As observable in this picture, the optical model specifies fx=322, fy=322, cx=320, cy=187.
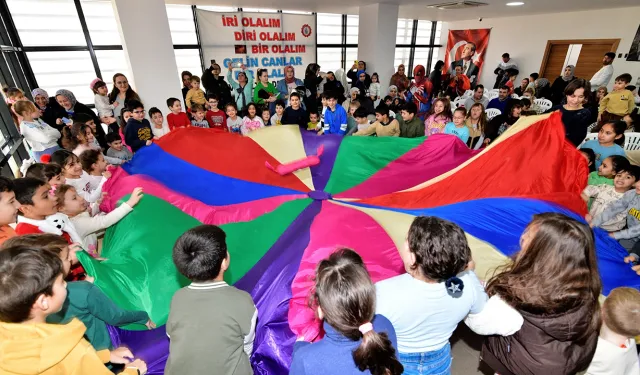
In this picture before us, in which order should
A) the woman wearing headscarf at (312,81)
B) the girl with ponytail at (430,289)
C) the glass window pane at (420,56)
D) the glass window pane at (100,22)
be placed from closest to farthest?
the girl with ponytail at (430,289), the glass window pane at (100,22), the woman wearing headscarf at (312,81), the glass window pane at (420,56)

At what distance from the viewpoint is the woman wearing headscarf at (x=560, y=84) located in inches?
266

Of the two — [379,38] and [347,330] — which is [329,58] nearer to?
[379,38]

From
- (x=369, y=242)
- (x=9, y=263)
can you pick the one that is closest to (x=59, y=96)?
(x=9, y=263)

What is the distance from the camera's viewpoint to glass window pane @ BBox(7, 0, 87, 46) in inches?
186

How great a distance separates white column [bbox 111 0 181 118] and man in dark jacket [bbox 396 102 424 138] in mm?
3483

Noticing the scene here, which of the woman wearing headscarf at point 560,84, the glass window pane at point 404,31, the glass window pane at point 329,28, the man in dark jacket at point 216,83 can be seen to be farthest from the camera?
the glass window pane at point 404,31

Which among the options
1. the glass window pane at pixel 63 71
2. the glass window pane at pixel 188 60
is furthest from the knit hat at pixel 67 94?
the glass window pane at pixel 188 60

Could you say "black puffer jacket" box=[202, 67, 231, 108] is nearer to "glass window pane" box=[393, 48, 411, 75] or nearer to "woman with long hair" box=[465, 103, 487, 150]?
"woman with long hair" box=[465, 103, 487, 150]

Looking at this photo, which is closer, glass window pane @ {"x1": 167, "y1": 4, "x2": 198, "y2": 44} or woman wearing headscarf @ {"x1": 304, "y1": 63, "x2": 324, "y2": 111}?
glass window pane @ {"x1": 167, "y1": 4, "x2": 198, "y2": 44}

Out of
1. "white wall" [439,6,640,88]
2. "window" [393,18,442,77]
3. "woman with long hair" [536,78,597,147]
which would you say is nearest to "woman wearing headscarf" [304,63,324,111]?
"woman with long hair" [536,78,597,147]

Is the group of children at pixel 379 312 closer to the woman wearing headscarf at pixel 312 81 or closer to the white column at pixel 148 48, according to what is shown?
the white column at pixel 148 48

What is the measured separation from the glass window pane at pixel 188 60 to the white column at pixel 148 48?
6.34 feet

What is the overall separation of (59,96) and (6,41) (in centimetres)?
122

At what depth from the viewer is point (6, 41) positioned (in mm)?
4293
